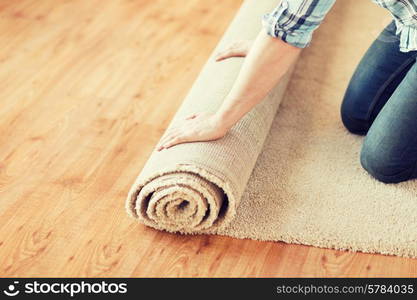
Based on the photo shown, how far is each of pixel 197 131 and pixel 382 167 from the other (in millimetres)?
532

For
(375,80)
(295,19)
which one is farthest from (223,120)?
(375,80)

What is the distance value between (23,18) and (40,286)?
4.69 ft

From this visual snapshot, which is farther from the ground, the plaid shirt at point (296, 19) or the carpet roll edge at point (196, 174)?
the plaid shirt at point (296, 19)

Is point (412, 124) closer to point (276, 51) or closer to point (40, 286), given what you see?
point (276, 51)

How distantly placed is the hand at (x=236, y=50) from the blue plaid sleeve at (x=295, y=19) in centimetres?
42

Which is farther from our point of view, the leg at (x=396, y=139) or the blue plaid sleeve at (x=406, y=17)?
the leg at (x=396, y=139)

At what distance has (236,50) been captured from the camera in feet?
5.61

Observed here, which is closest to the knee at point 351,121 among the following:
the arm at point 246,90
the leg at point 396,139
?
the leg at point 396,139

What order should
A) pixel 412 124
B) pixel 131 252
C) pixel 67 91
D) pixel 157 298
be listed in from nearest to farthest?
pixel 157 298
pixel 131 252
pixel 412 124
pixel 67 91

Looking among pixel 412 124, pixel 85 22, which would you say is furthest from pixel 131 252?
pixel 85 22

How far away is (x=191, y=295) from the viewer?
129cm

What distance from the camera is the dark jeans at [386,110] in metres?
1.50

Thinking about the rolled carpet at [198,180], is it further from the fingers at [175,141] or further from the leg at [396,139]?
the leg at [396,139]

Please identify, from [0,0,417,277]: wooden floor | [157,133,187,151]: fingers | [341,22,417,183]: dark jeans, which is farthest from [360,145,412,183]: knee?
[157,133,187,151]: fingers
